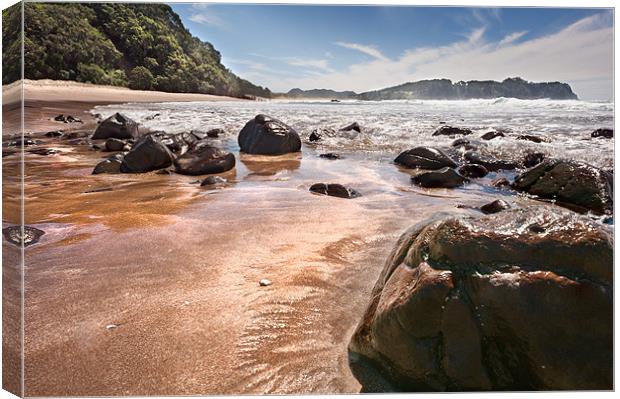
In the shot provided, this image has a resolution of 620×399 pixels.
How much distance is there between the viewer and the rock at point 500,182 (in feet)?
11.3

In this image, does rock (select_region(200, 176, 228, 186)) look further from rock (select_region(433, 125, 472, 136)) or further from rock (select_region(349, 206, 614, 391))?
rock (select_region(349, 206, 614, 391))

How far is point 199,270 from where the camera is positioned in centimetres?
229

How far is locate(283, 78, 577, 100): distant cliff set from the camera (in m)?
2.86

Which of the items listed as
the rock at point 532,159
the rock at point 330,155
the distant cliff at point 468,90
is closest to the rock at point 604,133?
the distant cliff at point 468,90

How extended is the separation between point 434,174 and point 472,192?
0.36 metres

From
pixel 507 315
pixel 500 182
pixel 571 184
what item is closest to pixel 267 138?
pixel 500 182

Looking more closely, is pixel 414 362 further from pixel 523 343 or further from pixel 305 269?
pixel 305 269

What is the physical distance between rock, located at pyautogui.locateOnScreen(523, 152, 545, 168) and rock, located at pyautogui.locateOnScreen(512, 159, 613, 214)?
96 millimetres

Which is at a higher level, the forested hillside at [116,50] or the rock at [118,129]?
the forested hillside at [116,50]

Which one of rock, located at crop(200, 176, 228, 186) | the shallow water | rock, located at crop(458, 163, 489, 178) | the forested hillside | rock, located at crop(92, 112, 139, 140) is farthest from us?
rock, located at crop(92, 112, 139, 140)

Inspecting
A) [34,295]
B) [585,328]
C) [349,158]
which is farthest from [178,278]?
[349,158]

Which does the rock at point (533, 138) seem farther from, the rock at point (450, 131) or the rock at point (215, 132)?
the rock at point (215, 132)

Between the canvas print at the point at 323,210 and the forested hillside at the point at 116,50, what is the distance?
0.02 metres

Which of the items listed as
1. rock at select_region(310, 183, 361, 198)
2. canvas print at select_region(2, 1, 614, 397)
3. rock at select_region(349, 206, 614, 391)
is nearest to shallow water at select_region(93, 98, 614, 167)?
canvas print at select_region(2, 1, 614, 397)
